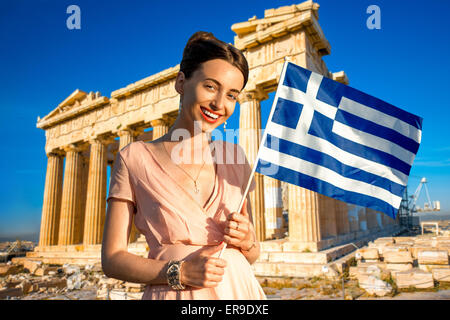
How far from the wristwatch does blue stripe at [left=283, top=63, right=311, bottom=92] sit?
5.48ft

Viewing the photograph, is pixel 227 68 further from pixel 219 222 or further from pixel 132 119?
pixel 132 119

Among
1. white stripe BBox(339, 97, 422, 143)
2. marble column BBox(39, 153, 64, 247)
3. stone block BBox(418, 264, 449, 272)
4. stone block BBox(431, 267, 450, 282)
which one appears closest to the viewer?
white stripe BBox(339, 97, 422, 143)

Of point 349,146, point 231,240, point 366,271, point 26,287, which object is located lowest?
point 26,287

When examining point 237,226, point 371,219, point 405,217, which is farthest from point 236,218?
point 405,217

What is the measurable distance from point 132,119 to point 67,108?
9.11 meters

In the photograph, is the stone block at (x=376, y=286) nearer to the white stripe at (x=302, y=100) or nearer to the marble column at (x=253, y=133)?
the marble column at (x=253, y=133)

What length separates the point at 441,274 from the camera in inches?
339

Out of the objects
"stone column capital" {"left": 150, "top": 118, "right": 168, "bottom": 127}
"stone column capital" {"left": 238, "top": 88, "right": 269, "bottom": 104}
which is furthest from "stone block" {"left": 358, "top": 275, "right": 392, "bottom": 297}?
"stone column capital" {"left": 150, "top": 118, "right": 168, "bottom": 127}

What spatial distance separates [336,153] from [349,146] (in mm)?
167

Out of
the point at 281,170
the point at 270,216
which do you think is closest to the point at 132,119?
the point at 270,216

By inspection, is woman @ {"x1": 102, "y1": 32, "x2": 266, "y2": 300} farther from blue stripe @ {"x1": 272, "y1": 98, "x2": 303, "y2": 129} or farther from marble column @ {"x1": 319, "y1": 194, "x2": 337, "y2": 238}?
marble column @ {"x1": 319, "y1": 194, "x2": 337, "y2": 238}

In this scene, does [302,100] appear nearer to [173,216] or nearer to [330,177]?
[330,177]

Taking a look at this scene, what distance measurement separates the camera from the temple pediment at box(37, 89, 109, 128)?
898 inches

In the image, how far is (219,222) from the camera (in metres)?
1.57
